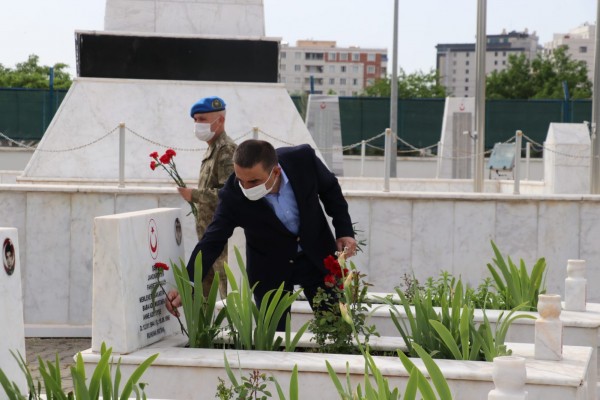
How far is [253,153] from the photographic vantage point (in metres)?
6.13

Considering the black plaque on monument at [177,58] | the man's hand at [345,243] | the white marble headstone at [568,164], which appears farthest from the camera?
the white marble headstone at [568,164]

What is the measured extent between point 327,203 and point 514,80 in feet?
226

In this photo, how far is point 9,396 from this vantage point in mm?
4484

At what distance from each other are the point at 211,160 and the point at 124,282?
200 cm

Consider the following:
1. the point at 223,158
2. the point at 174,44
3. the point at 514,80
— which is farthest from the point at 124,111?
the point at 514,80

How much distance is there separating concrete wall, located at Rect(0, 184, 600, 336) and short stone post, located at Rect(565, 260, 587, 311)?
3.07m

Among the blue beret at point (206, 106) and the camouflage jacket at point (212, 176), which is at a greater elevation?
the blue beret at point (206, 106)

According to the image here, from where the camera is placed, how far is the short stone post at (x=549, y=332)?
602 cm

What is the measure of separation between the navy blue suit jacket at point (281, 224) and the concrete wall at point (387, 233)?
14.6 ft

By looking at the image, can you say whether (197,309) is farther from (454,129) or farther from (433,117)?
(433,117)

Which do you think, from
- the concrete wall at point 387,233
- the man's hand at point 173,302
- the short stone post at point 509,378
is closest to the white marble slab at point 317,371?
the man's hand at point 173,302

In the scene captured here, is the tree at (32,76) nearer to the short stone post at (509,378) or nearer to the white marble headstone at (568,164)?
the white marble headstone at (568,164)

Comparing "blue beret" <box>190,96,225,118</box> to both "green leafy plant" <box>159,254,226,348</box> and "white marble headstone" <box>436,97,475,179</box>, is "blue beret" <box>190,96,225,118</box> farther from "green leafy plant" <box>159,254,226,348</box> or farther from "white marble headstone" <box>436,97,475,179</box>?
"white marble headstone" <box>436,97,475,179</box>

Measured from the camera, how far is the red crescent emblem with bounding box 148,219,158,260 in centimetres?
652
